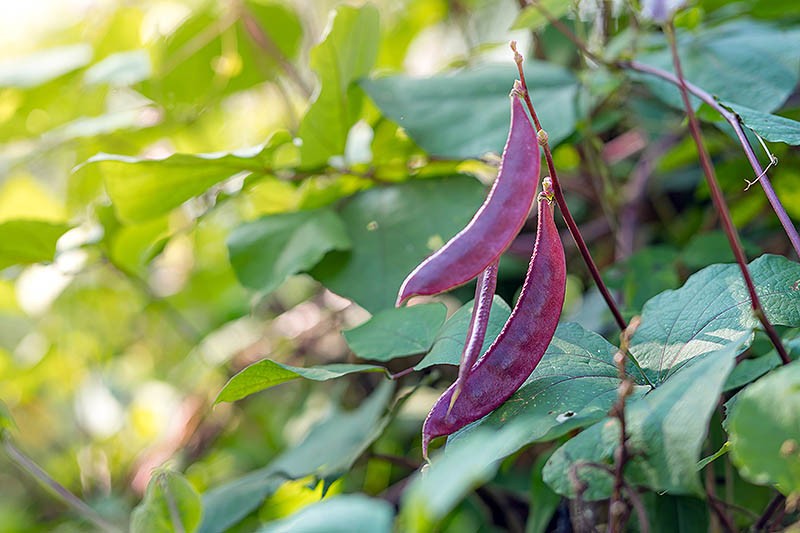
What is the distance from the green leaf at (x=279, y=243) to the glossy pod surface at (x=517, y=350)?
25 cm

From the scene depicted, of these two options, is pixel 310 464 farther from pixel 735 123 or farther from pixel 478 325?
pixel 735 123

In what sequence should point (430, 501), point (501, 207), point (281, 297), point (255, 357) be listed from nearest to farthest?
point (430, 501) → point (501, 207) → point (255, 357) → point (281, 297)

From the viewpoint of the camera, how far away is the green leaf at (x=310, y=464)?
0.54 metres

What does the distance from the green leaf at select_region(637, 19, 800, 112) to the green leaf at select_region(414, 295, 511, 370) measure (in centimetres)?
26

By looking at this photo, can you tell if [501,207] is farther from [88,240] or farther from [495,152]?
[88,240]

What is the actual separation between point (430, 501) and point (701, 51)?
55 cm

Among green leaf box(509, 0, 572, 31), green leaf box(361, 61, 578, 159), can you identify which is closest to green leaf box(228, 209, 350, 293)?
green leaf box(361, 61, 578, 159)

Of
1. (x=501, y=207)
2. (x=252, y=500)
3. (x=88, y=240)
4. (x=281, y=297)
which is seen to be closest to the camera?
(x=501, y=207)

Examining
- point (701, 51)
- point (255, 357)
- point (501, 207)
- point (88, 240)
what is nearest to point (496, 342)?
point (501, 207)

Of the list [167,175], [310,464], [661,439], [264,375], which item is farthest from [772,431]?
[167,175]

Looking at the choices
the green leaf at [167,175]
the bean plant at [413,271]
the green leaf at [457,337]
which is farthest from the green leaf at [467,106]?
the green leaf at [457,337]

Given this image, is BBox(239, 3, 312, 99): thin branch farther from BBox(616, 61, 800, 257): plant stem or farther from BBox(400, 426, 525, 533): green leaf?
BBox(400, 426, 525, 533): green leaf

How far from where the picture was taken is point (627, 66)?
2.05 ft

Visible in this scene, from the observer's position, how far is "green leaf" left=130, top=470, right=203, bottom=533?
16.4 inches
